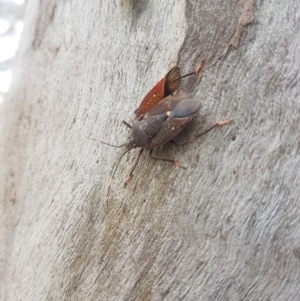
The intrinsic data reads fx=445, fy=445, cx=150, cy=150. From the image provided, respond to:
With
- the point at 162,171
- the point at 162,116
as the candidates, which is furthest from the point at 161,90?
the point at 162,171

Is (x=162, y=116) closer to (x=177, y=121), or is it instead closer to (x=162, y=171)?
(x=177, y=121)

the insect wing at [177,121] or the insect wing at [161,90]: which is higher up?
the insect wing at [161,90]

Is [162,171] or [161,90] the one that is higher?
[161,90]

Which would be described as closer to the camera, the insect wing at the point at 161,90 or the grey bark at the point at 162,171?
the grey bark at the point at 162,171

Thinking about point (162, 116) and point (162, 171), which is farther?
point (162, 116)

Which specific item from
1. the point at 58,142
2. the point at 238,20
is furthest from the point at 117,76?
the point at 238,20

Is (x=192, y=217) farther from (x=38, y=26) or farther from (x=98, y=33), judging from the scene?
(x=38, y=26)

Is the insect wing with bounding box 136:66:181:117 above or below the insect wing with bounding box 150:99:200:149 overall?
above
